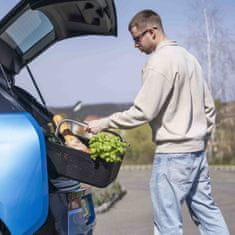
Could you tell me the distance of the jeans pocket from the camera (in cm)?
437

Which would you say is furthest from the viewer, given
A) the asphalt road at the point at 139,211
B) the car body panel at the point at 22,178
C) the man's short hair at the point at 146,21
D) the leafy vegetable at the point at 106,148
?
the asphalt road at the point at 139,211

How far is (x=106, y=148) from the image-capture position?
4008 mm

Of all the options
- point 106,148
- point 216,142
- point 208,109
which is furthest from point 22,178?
point 216,142

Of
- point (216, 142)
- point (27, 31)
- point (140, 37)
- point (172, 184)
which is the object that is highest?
point (27, 31)

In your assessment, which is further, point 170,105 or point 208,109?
point 208,109

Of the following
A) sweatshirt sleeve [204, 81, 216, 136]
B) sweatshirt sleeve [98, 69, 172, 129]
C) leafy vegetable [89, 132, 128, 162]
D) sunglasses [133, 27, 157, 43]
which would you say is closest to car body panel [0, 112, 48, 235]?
leafy vegetable [89, 132, 128, 162]

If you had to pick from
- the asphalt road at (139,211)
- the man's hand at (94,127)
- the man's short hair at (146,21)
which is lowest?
the asphalt road at (139,211)

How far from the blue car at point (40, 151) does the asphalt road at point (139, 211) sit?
2.87 meters

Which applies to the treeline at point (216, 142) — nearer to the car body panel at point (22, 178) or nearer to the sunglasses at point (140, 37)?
the sunglasses at point (140, 37)

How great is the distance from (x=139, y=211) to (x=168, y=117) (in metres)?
4.71

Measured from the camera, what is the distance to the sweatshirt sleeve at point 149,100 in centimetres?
426

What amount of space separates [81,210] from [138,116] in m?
0.69

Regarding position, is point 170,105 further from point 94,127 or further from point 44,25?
point 44,25

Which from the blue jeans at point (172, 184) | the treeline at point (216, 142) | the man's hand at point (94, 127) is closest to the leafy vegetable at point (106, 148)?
the man's hand at point (94, 127)
